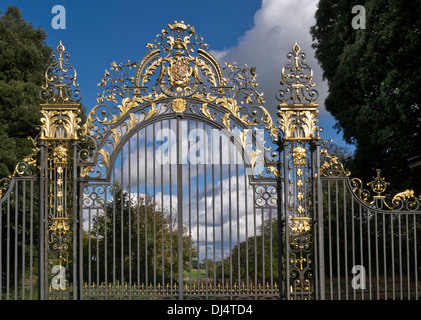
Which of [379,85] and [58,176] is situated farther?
[379,85]

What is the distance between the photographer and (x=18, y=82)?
15.8m

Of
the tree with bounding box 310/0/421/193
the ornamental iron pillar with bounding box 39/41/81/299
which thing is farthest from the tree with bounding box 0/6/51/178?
the tree with bounding box 310/0/421/193

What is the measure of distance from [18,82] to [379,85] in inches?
406

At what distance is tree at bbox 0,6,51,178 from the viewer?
589 inches

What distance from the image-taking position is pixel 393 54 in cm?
1183

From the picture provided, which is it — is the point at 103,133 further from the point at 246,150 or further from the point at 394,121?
the point at 394,121


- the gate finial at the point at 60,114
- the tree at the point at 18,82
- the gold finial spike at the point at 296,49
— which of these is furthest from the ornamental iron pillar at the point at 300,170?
the tree at the point at 18,82

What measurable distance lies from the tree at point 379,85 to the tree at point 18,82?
344 inches

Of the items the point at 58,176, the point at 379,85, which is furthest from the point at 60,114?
the point at 379,85

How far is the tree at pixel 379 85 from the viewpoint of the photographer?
11.6 metres
